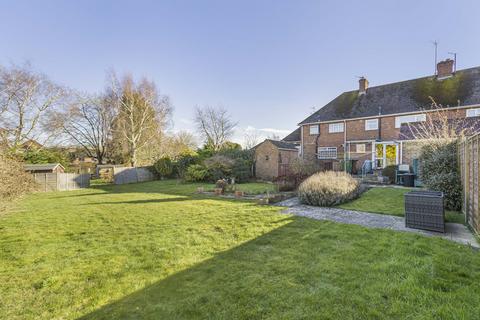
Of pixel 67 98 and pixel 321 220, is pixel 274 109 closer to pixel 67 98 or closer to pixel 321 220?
pixel 321 220

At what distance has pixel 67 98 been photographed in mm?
25125

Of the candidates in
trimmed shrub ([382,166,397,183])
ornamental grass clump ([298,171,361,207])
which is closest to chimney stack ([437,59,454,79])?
trimmed shrub ([382,166,397,183])

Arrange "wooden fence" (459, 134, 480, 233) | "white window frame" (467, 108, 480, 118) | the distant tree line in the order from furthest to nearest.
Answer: the distant tree line < "white window frame" (467, 108, 480, 118) < "wooden fence" (459, 134, 480, 233)

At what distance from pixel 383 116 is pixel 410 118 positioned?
6.38 feet

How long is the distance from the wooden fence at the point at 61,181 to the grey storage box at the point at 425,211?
919 inches

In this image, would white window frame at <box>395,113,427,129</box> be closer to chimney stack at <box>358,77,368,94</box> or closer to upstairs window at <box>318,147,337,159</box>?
chimney stack at <box>358,77,368,94</box>

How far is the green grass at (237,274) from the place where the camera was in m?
2.66

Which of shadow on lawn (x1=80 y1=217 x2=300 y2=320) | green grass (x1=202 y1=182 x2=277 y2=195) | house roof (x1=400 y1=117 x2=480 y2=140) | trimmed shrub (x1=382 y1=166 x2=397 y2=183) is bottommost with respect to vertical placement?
shadow on lawn (x1=80 y1=217 x2=300 y2=320)

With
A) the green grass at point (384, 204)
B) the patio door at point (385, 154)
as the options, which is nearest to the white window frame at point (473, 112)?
the patio door at point (385, 154)

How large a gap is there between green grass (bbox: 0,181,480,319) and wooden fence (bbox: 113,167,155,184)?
58.0 ft

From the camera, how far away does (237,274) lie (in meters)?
3.52

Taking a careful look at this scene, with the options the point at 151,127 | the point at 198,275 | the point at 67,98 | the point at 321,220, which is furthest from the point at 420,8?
the point at 67,98

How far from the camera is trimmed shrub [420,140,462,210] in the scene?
7172mm

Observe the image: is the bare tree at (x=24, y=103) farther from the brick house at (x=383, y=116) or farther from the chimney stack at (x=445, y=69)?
the chimney stack at (x=445, y=69)
